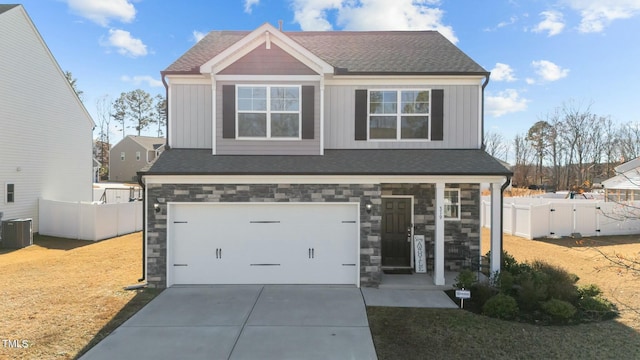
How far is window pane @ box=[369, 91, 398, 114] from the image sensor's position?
32.7 feet

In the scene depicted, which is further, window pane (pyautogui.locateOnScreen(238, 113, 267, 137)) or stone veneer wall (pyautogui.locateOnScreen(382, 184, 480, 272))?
stone veneer wall (pyautogui.locateOnScreen(382, 184, 480, 272))

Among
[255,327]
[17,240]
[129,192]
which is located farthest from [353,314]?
[129,192]

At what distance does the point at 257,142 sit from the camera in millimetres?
9570

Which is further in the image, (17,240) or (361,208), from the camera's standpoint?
(17,240)

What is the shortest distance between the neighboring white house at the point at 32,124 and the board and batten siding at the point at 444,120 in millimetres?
14411

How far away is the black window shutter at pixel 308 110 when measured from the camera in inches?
373

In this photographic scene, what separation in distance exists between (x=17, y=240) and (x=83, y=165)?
24.5ft

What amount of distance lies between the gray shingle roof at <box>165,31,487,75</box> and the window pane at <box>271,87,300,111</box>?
53.8 inches

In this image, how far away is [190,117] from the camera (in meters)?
9.84

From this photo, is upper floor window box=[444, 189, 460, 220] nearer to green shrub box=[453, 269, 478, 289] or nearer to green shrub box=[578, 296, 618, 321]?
green shrub box=[453, 269, 478, 289]

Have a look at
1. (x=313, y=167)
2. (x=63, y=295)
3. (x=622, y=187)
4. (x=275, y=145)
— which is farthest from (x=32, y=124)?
(x=622, y=187)

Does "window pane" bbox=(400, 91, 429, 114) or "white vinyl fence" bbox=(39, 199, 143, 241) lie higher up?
"window pane" bbox=(400, 91, 429, 114)

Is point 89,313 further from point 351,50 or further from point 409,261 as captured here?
point 351,50

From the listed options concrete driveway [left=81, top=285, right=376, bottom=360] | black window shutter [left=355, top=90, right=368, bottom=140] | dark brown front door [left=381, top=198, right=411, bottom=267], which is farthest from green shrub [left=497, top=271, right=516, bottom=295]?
black window shutter [left=355, top=90, right=368, bottom=140]
